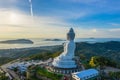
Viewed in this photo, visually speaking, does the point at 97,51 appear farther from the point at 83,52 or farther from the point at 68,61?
the point at 68,61

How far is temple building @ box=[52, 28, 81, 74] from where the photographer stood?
25172mm

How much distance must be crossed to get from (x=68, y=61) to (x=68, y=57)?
0.79 meters

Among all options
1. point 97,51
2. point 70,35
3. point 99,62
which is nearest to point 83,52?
point 97,51

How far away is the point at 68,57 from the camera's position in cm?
2652

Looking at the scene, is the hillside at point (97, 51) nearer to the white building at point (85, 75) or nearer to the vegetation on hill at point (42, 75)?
the white building at point (85, 75)

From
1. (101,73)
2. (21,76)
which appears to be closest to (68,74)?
(101,73)

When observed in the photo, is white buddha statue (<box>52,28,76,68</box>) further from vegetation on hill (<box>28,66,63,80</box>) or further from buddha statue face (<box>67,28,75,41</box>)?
vegetation on hill (<box>28,66,63,80</box>)

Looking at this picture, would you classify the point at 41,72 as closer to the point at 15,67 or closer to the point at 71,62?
the point at 71,62

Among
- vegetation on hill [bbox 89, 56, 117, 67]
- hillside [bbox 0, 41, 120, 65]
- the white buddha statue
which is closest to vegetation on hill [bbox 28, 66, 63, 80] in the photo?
the white buddha statue

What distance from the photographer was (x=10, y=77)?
24672mm

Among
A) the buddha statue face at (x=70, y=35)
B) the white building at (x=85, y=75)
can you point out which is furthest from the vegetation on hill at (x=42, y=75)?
the buddha statue face at (x=70, y=35)

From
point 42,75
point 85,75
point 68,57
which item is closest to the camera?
point 85,75

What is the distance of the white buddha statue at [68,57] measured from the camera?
84.3 feet

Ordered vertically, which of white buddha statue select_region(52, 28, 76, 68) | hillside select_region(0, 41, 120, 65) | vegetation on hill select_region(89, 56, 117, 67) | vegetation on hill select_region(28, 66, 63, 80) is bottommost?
hillside select_region(0, 41, 120, 65)
